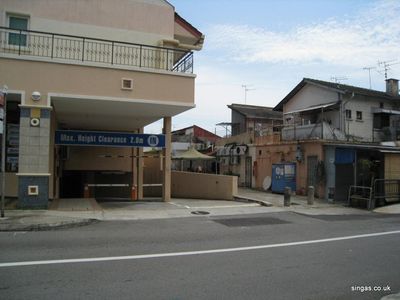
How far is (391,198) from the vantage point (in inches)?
835

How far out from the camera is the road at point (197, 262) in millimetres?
6004

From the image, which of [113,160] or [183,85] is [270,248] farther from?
[113,160]

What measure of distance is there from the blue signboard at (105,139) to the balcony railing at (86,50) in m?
2.95

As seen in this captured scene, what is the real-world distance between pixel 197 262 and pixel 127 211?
766 cm

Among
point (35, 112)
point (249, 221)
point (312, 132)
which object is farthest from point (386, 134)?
point (35, 112)

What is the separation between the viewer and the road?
600cm

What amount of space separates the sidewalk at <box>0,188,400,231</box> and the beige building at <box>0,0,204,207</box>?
1151 mm

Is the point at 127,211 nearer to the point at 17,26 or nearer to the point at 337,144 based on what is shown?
the point at 17,26

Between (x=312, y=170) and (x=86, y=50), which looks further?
(x=312, y=170)

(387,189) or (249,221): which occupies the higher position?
(387,189)

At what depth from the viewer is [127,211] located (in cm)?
1496

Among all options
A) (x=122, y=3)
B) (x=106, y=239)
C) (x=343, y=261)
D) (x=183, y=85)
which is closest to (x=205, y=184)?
(x=183, y=85)

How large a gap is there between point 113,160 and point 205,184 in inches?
218

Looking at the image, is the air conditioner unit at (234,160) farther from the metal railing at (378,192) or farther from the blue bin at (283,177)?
the metal railing at (378,192)
